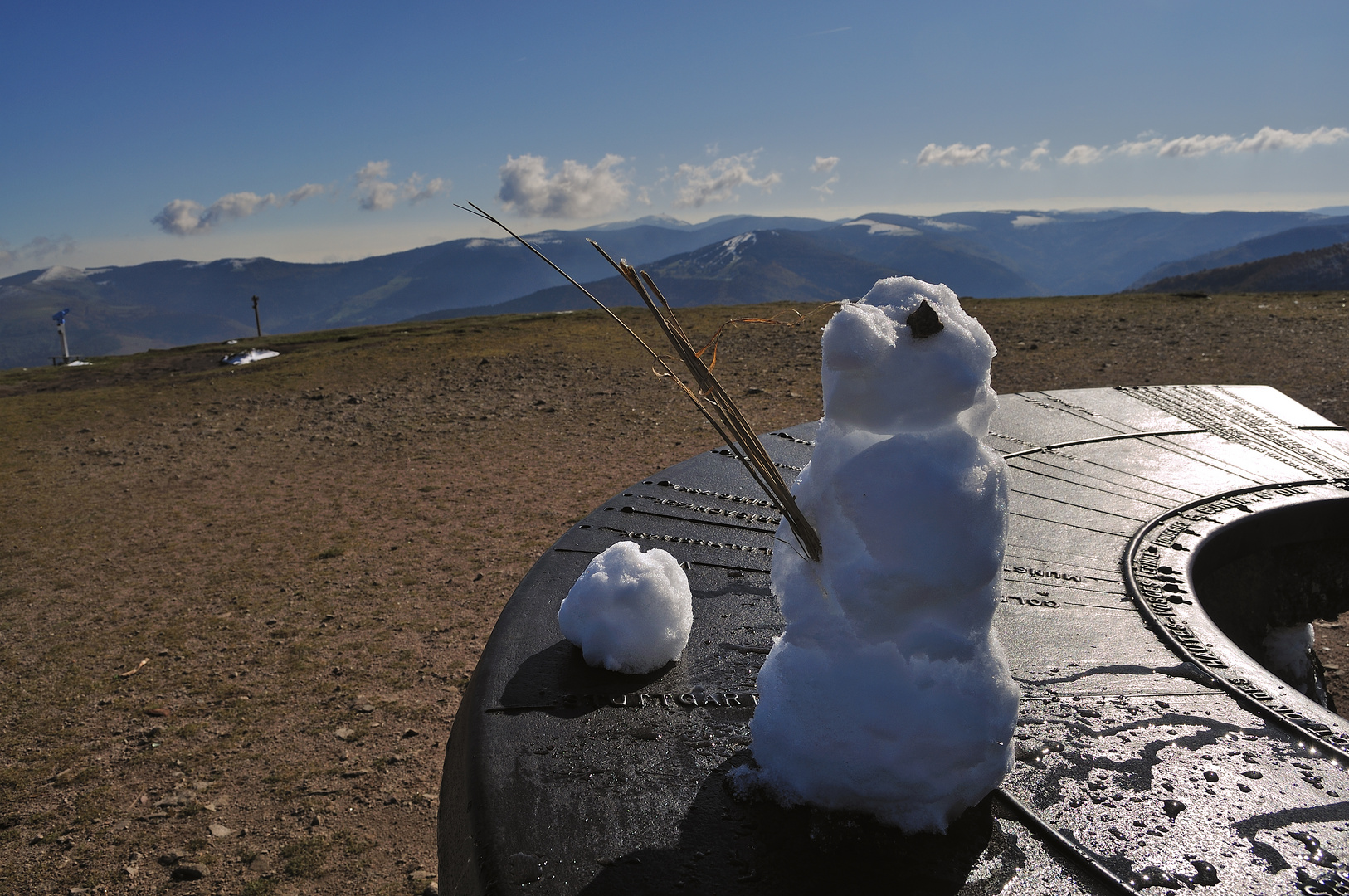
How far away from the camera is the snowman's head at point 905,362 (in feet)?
4.41

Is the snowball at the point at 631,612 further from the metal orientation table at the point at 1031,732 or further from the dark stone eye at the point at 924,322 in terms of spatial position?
the dark stone eye at the point at 924,322

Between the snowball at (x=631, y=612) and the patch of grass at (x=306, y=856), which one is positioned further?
the patch of grass at (x=306, y=856)

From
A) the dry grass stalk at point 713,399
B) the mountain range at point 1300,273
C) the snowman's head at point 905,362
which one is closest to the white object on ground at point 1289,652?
the snowman's head at point 905,362

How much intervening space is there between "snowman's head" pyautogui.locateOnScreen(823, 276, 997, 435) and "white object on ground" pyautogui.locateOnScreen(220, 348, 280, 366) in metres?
19.0

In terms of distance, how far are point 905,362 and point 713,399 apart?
13.9 inches

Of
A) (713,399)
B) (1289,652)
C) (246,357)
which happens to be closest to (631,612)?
(713,399)

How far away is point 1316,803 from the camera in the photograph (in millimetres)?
1643

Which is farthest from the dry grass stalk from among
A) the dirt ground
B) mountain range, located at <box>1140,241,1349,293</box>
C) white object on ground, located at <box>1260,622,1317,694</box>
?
mountain range, located at <box>1140,241,1349,293</box>

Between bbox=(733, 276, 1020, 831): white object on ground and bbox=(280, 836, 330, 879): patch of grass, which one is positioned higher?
bbox=(733, 276, 1020, 831): white object on ground

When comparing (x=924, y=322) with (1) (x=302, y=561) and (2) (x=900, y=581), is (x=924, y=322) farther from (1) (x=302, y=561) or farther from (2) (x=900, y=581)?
(1) (x=302, y=561)

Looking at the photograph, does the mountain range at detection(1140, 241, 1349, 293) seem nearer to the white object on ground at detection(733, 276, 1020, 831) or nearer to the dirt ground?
the dirt ground

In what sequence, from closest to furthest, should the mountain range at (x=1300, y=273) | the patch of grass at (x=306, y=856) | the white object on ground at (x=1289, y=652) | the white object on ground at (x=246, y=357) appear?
the patch of grass at (x=306, y=856), the white object on ground at (x=1289, y=652), the white object on ground at (x=246, y=357), the mountain range at (x=1300, y=273)

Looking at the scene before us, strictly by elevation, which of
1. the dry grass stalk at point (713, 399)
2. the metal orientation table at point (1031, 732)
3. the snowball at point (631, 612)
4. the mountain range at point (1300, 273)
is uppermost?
the mountain range at point (1300, 273)

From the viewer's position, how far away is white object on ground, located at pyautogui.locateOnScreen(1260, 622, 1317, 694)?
138 inches
